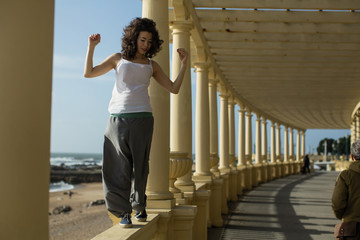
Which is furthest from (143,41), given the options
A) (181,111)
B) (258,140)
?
(258,140)

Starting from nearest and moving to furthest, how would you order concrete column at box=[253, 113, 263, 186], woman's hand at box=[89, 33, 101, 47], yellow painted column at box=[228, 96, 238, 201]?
woman's hand at box=[89, 33, 101, 47] → yellow painted column at box=[228, 96, 238, 201] → concrete column at box=[253, 113, 263, 186]

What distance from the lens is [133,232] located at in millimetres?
5625

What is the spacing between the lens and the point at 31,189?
3240mm

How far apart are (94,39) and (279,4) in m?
10.8

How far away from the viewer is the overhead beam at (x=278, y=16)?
1582cm

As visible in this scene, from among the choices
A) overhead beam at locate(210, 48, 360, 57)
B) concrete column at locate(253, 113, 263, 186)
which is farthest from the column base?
concrete column at locate(253, 113, 263, 186)

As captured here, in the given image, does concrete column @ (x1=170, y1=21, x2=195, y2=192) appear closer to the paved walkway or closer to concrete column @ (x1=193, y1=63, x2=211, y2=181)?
the paved walkway

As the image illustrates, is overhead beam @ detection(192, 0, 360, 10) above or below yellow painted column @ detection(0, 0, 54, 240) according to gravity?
above

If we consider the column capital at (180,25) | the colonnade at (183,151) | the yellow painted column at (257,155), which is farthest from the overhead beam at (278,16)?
the yellow painted column at (257,155)

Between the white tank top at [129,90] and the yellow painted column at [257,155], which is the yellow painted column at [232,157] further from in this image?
the white tank top at [129,90]

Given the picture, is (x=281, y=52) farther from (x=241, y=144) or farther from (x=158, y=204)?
(x=158, y=204)

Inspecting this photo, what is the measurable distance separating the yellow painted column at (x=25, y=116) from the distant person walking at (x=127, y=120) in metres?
2.13

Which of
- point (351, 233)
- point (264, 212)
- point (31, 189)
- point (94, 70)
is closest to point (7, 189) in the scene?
point (31, 189)

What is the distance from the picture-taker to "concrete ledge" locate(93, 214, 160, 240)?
533 cm
